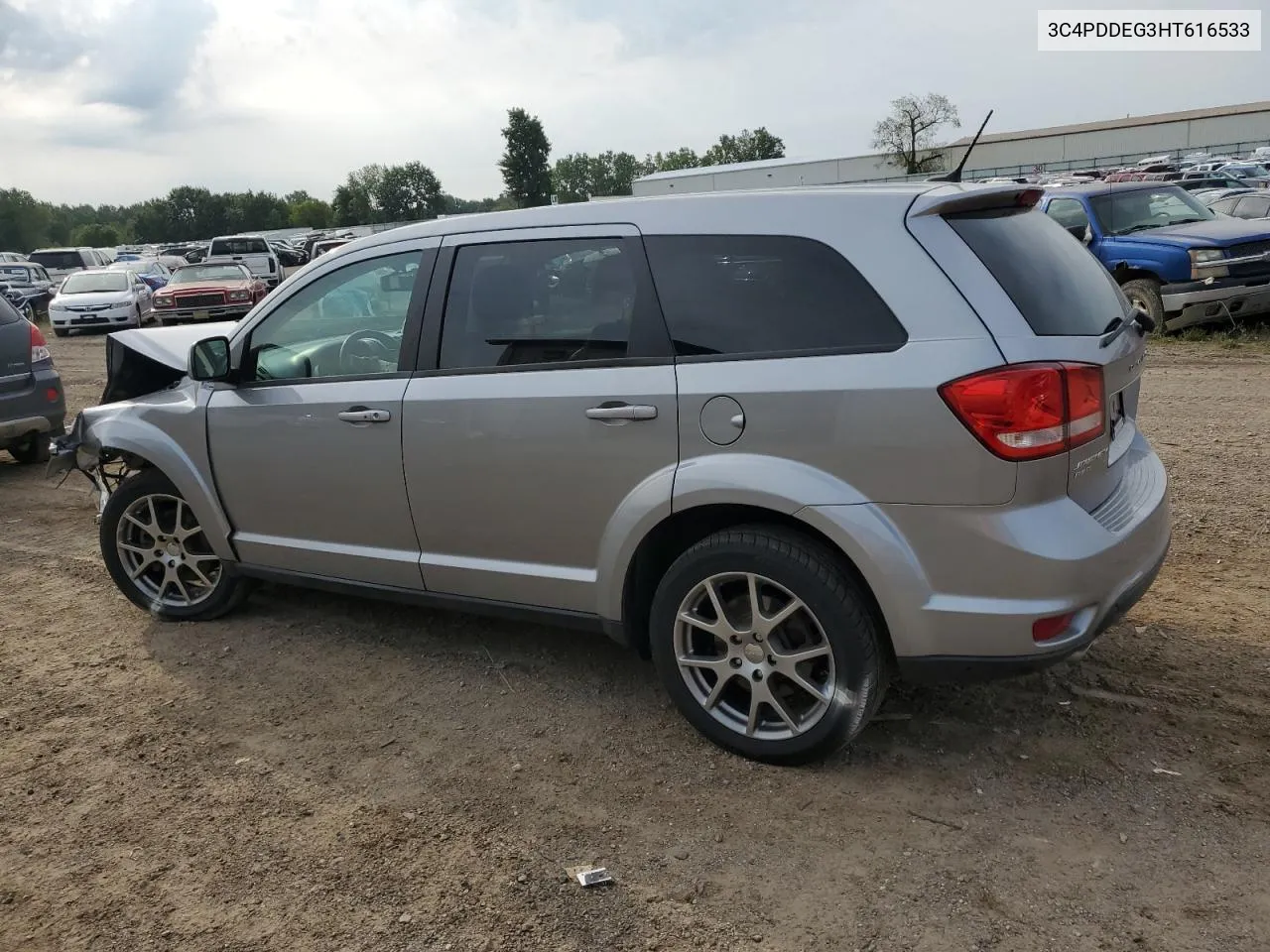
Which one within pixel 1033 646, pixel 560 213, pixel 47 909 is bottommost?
pixel 47 909

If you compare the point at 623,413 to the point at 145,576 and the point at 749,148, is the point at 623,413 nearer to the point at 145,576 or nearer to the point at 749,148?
the point at 145,576

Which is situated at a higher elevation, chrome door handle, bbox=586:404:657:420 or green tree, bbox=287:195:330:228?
green tree, bbox=287:195:330:228

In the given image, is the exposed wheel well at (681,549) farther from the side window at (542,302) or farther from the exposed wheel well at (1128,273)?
the exposed wheel well at (1128,273)

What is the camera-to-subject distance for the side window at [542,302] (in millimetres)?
3484

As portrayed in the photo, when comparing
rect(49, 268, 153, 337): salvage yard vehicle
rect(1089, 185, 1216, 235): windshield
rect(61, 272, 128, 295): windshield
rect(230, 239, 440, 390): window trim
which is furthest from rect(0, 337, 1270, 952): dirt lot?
rect(61, 272, 128, 295): windshield

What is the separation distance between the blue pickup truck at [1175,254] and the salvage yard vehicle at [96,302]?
63.1 ft

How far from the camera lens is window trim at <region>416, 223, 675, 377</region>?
133 inches

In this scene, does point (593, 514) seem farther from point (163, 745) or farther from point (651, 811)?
point (163, 745)

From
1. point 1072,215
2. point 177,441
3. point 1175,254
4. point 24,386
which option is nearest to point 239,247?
point 24,386

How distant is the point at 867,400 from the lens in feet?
9.68

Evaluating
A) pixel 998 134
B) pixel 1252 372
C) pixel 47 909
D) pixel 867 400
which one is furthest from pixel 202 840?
pixel 998 134

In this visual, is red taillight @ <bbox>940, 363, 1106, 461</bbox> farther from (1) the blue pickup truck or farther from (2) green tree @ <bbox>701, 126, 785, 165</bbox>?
(2) green tree @ <bbox>701, 126, 785, 165</bbox>

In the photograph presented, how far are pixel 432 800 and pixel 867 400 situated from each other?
189cm

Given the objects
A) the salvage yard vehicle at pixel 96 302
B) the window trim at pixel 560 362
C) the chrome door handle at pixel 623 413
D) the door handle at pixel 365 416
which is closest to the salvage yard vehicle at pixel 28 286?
the salvage yard vehicle at pixel 96 302
